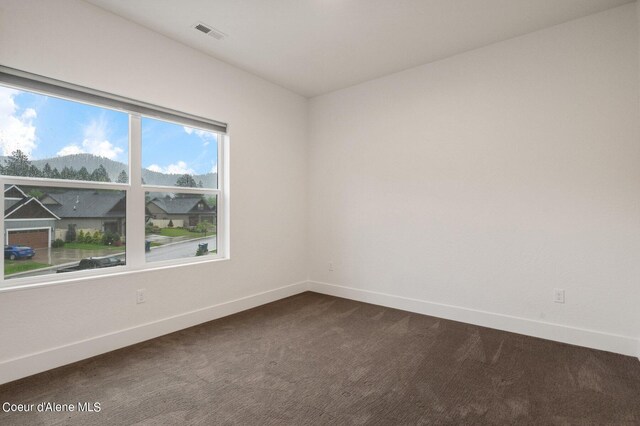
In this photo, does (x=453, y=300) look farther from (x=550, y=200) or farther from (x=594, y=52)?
(x=594, y=52)

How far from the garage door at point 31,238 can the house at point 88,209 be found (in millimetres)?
83

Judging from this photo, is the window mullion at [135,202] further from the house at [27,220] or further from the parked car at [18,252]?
the parked car at [18,252]

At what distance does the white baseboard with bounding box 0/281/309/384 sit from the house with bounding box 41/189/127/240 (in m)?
0.88

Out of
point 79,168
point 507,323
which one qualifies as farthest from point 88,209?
point 507,323

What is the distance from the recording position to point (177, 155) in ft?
11.1

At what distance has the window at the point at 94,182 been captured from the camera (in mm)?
2373

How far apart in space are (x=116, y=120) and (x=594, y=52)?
4.26 meters

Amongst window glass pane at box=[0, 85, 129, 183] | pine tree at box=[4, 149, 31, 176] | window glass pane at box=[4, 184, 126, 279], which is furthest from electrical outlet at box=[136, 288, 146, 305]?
pine tree at box=[4, 149, 31, 176]

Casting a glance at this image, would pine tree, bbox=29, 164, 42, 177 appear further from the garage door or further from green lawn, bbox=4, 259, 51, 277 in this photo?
green lawn, bbox=4, 259, 51, 277

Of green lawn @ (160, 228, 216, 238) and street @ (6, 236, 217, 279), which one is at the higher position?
green lawn @ (160, 228, 216, 238)

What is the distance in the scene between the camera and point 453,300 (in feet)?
11.6

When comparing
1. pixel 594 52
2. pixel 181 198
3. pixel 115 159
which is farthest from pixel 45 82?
pixel 594 52

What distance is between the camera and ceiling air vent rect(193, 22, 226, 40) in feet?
9.55

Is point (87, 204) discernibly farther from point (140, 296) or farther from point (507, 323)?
point (507, 323)
